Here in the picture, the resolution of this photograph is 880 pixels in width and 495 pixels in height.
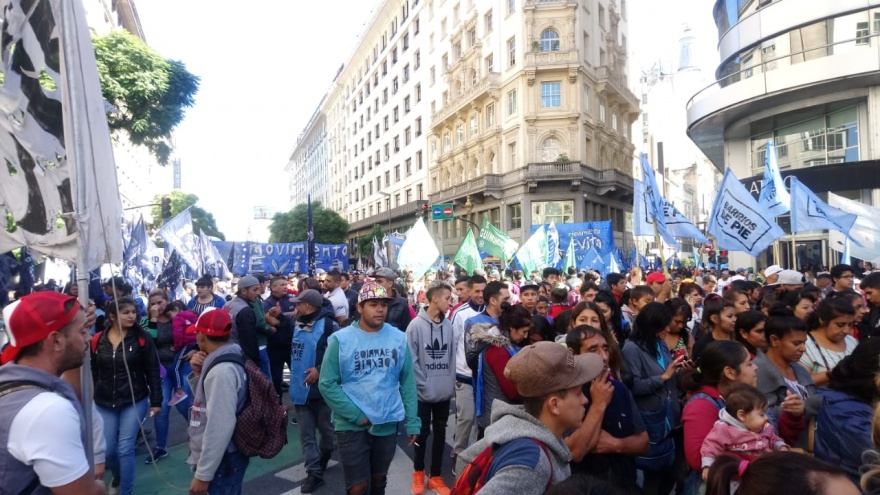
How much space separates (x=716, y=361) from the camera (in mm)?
2973

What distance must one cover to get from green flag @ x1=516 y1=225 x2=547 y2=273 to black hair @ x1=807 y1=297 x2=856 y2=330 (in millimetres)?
10533

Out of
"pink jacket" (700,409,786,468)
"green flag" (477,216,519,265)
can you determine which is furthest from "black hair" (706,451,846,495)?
"green flag" (477,216,519,265)

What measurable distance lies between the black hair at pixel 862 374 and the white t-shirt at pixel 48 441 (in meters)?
3.41

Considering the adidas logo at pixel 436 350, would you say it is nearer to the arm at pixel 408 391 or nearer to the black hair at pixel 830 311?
the arm at pixel 408 391

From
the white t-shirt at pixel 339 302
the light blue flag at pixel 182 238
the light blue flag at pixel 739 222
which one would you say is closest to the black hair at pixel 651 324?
the white t-shirt at pixel 339 302

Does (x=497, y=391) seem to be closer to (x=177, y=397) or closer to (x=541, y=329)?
(x=541, y=329)

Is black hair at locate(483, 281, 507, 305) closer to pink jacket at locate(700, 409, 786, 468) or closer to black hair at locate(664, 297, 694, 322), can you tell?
black hair at locate(664, 297, 694, 322)

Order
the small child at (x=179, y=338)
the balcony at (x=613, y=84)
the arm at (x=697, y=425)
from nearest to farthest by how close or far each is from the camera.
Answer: the arm at (x=697, y=425)
the small child at (x=179, y=338)
the balcony at (x=613, y=84)

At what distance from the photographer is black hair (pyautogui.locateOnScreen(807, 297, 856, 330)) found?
3.85 meters

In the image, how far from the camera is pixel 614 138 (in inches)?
1528

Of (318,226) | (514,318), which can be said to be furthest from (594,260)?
(318,226)

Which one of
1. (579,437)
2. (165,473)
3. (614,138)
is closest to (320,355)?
(165,473)

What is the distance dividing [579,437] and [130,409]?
382cm

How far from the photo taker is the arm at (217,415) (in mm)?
3088
